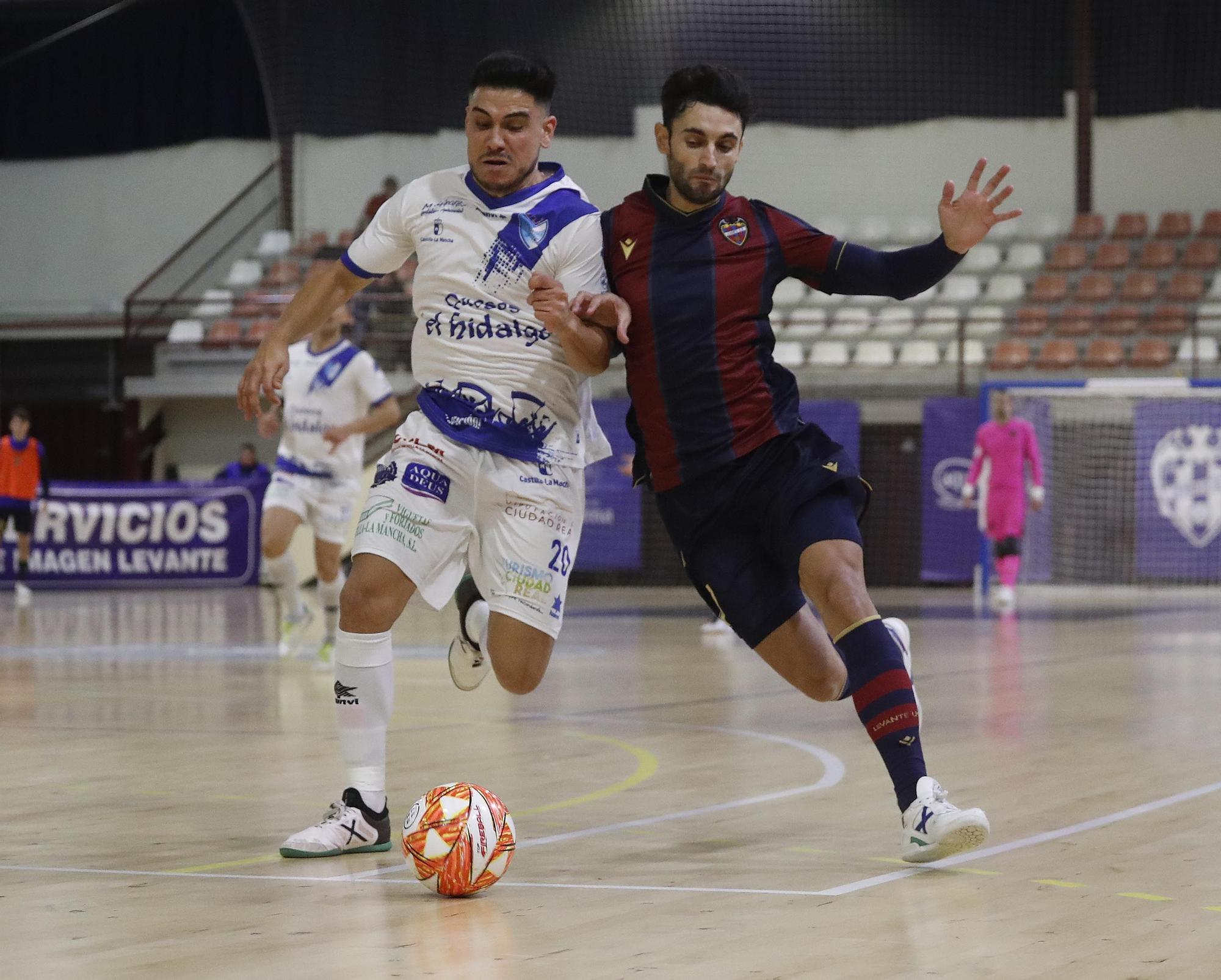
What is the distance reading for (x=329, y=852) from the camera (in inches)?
184

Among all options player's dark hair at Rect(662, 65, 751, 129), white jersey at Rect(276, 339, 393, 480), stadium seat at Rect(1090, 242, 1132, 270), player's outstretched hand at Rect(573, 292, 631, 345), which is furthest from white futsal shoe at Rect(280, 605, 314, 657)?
stadium seat at Rect(1090, 242, 1132, 270)

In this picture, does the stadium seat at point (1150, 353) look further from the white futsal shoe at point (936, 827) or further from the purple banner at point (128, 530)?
the white futsal shoe at point (936, 827)

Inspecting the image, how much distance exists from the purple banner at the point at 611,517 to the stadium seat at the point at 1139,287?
6.86 m

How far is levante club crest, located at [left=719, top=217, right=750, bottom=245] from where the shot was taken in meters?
4.78

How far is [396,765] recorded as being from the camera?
6.46 metres

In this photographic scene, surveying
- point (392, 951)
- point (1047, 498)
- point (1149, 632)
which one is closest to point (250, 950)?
point (392, 951)

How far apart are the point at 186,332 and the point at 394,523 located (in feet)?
65.4

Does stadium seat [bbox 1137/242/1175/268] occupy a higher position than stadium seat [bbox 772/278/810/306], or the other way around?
stadium seat [bbox 1137/242/1175/268]

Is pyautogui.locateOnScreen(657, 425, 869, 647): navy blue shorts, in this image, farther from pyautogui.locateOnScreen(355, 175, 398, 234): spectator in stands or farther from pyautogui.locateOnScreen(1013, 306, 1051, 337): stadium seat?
pyautogui.locateOnScreen(355, 175, 398, 234): spectator in stands

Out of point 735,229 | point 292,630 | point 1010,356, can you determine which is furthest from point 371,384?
point 1010,356

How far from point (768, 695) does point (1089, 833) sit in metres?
4.37

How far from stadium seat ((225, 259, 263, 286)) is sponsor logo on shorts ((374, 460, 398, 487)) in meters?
20.8

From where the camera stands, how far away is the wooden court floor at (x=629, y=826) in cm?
357

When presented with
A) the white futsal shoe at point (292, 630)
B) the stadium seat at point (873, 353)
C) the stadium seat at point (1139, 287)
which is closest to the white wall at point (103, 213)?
the stadium seat at point (873, 353)
